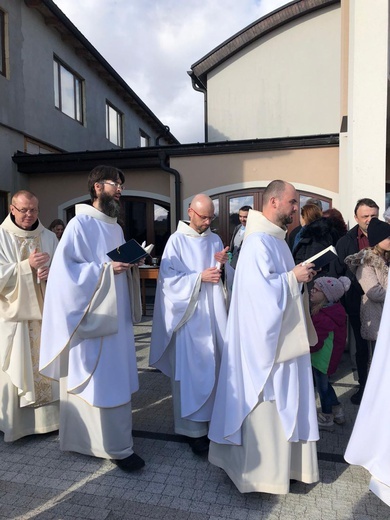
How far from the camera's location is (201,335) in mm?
3543

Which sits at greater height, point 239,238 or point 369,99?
point 369,99

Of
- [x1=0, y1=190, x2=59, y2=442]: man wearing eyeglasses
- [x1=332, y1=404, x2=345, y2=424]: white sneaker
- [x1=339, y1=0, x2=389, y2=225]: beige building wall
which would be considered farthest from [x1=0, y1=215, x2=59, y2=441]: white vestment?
[x1=339, y1=0, x2=389, y2=225]: beige building wall

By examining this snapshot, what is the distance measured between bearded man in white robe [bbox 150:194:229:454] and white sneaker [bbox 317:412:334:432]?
1074 mm

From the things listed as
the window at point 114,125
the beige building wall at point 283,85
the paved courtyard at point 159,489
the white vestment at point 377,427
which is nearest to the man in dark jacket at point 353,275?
the paved courtyard at point 159,489

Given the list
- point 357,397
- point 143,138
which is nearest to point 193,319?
point 357,397

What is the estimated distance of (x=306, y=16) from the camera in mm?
11945

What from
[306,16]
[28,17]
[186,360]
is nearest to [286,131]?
[306,16]

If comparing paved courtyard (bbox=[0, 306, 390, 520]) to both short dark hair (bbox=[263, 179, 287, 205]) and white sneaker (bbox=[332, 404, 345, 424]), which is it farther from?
short dark hair (bbox=[263, 179, 287, 205])

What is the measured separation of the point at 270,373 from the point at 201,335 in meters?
0.97

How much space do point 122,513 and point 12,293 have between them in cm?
194

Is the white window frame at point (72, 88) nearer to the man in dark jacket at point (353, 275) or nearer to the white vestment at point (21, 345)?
the white vestment at point (21, 345)

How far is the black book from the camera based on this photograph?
3.14 meters

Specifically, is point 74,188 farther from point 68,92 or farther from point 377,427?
point 377,427

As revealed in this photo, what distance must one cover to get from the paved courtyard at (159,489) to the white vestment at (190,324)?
0.38 meters
